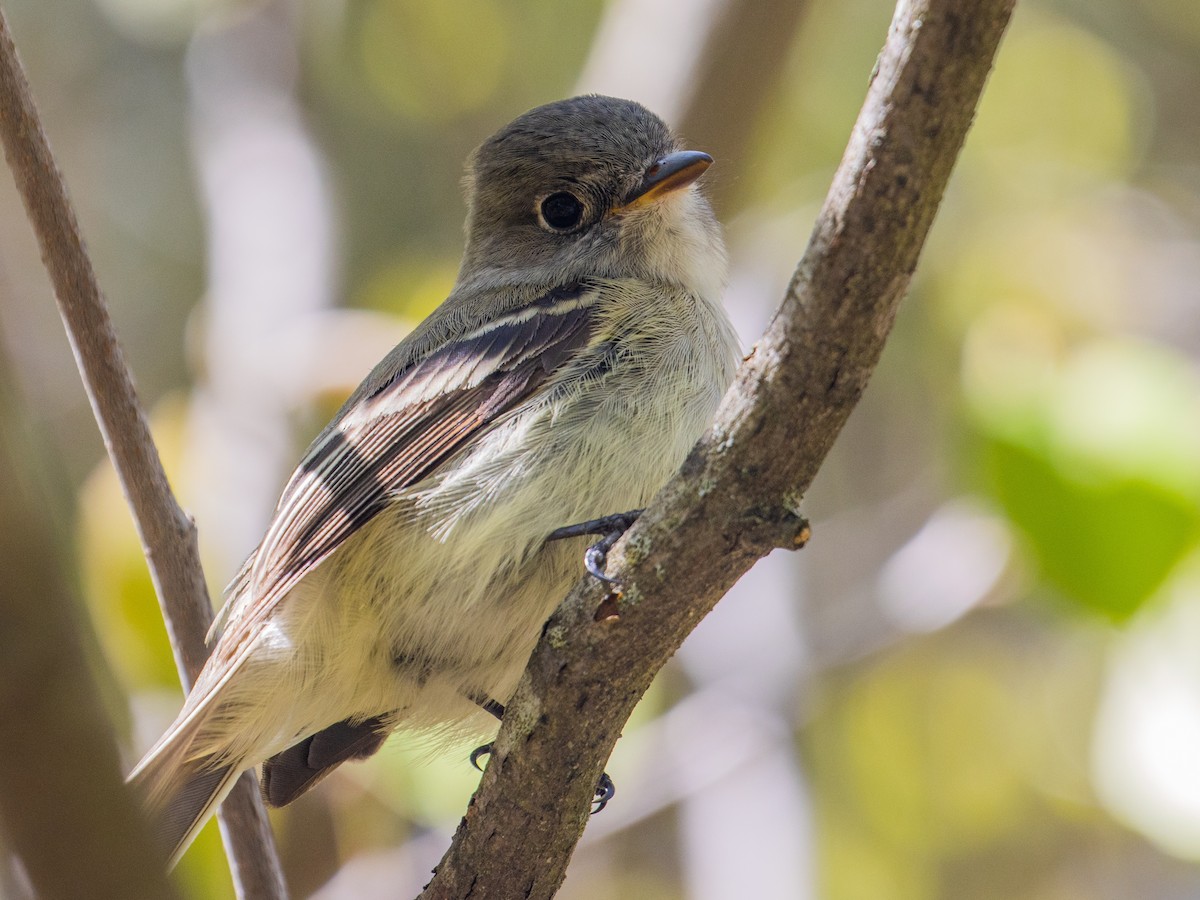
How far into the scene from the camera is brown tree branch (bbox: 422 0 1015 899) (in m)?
1.65

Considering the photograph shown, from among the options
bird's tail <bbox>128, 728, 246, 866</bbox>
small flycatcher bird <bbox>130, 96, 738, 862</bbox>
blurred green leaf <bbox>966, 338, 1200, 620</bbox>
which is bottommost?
bird's tail <bbox>128, 728, 246, 866</bbox>

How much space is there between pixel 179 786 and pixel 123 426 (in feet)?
2.71

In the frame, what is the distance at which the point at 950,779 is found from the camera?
573 cm

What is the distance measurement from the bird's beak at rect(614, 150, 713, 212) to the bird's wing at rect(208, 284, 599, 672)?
37 centimetres

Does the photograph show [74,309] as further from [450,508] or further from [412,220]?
[412,220]

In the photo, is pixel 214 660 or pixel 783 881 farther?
pixel 783 881

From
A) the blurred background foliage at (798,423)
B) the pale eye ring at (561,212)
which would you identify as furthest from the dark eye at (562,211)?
the blurred background foliage at (798,423)

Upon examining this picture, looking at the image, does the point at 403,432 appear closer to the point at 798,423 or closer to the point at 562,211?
the point at 562,211

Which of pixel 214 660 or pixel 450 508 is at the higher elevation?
pixel 450 508

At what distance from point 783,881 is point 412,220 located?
433cm

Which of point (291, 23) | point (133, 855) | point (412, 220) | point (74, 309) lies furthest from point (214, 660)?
point (412, 220)

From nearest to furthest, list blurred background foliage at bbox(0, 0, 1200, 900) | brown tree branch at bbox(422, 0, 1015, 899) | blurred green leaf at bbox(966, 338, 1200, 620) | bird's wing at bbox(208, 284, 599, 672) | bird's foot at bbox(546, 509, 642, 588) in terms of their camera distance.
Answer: brown tree branch at bbox(422, 0, 1015, 899), bird's foot at bbox(546, 509, 642, 588), bird's wing at bbox(208, 284, 599, 672), blurred green leaf at bbox(966, 338, 1200, 620), blurred background foliage at bbox(0, 0, 1200, 900)

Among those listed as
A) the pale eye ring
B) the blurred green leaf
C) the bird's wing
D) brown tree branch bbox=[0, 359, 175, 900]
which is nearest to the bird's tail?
the bird's wing

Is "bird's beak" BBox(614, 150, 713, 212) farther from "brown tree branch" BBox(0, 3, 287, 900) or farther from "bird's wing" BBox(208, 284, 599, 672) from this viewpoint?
"brown tree branch" BBox(0, 3, 287, 900)
